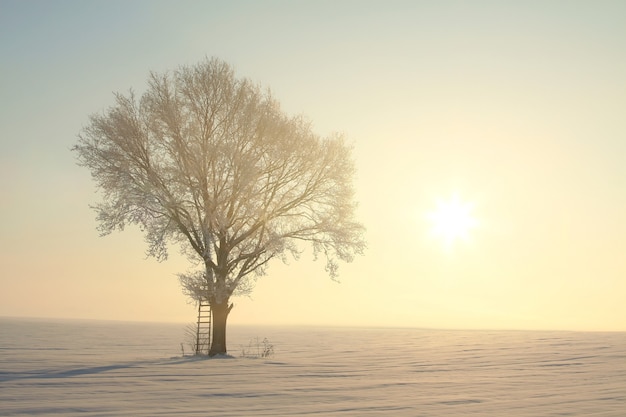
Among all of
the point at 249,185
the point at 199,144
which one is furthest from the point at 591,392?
the point at 199,144

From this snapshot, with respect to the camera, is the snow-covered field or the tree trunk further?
the tree trunk

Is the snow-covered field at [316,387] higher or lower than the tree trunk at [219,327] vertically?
lower

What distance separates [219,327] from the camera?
27.9 metres

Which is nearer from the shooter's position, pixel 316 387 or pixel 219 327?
pixel 316 387

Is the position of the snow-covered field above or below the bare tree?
below

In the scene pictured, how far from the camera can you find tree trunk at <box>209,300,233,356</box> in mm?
27703

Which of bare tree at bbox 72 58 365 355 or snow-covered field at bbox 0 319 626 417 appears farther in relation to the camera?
bare tree at bbox 72 58 365 355

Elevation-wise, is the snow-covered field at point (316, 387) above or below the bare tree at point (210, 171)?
below

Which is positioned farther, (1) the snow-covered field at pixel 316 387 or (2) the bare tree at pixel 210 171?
(2) the bare tree at pixel 210 171

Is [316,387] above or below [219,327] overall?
below

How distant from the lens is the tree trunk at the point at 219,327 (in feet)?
90.9

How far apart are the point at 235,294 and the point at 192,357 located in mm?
3307

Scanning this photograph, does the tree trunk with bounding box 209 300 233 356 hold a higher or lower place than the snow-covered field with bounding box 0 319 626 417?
higher

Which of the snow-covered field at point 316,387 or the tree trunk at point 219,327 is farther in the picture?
the tree trunk at point 219,327
